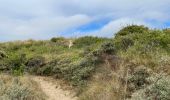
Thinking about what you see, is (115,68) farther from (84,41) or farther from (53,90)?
(84,41)

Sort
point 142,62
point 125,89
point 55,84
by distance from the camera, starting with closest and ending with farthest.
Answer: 1. point 125,89
2. point 142,62
3. point 55,84

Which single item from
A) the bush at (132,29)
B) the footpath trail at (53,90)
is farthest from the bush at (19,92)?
the bush at (132,29)

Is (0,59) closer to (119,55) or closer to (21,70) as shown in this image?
(21,70)

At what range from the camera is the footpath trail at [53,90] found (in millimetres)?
16430

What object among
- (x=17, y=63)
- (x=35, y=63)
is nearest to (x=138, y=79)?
(x=35, y=63)

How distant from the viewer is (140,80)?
43.5 feet

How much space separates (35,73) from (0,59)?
9.69 feet

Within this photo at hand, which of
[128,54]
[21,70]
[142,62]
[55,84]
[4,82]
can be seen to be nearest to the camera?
[142,62]

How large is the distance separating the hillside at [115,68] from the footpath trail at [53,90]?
0.32 metres

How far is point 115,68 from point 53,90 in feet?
13.6

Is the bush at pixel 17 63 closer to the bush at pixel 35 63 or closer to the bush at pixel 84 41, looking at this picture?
the bush at pixel 35 63

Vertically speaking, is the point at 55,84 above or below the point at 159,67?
below

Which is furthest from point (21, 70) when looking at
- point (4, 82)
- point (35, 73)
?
point (4, 82)

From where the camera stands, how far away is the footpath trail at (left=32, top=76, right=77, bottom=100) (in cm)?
1643
